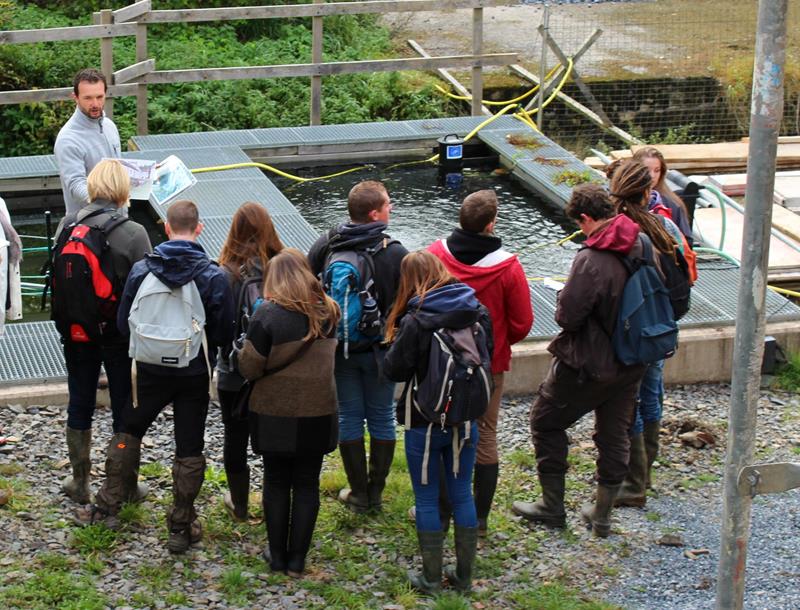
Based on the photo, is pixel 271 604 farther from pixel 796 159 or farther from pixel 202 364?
pixel 796 159

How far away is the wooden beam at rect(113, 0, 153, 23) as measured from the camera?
471 inches

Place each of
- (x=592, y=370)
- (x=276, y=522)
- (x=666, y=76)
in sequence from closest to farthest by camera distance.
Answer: (x=276, y=522), (x=592, y=370), (x=666, y=76)

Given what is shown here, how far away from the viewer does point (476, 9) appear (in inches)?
516

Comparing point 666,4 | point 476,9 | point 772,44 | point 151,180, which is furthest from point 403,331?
point 666,4

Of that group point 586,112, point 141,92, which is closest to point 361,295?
point 141,92

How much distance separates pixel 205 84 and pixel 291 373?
9.85 metres

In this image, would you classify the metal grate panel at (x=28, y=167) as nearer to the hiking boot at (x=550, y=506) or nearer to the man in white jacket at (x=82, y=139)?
the man in white jacket at (x=82, y=139)

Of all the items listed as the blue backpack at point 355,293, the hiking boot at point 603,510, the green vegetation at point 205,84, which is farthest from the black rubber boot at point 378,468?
the green vegetation at point 205,84

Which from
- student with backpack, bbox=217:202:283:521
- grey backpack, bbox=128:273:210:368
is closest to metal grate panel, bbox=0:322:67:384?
student with backpack, bbox=217:202:283:521

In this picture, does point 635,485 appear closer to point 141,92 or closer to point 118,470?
point 118,470

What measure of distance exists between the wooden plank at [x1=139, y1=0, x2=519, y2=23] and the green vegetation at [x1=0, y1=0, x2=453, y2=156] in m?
1.63

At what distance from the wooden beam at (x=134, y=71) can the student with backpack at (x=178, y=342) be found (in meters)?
7.07

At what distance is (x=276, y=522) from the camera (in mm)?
5523

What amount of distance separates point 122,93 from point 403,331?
7.91 meters
